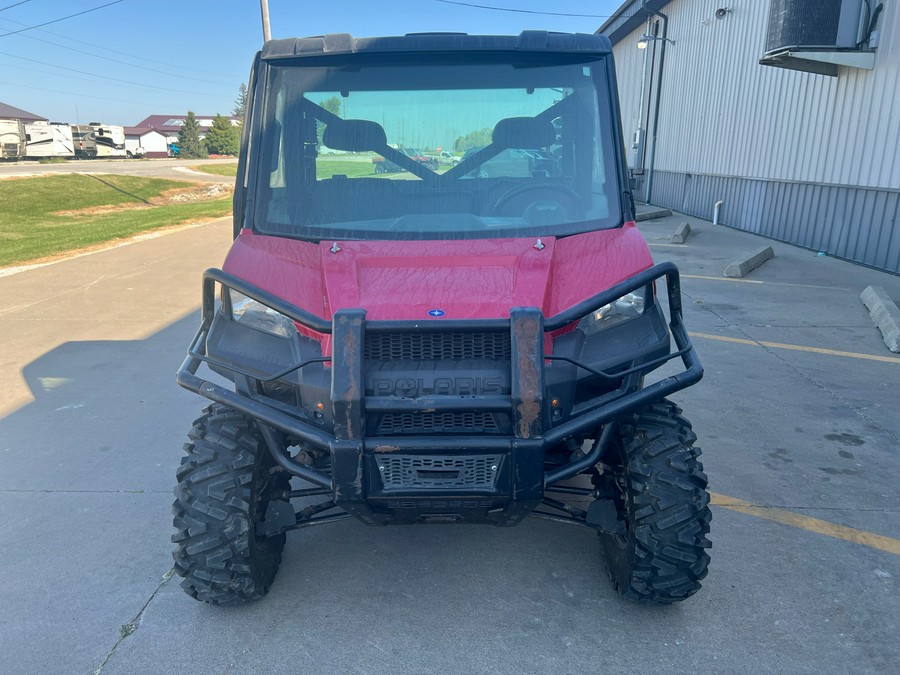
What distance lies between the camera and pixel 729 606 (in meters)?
3.04

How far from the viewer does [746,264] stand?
1073cm

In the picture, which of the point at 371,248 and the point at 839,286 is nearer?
the point at 371,248

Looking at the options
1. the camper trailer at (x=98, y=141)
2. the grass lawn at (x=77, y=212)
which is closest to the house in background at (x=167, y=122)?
the camper trailer at (x=98, y=141)

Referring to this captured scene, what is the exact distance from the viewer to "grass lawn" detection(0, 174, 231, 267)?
46.9 ft

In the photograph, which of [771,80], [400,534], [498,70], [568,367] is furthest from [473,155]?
[771,80]

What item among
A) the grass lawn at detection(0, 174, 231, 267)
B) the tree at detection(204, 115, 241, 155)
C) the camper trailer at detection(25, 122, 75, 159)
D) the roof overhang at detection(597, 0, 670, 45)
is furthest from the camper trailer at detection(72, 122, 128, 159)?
the roof overhang at detection(597, 0, 670, 45)

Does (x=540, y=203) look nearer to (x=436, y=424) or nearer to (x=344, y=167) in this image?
(x=344, y=167)

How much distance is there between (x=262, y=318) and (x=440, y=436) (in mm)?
959

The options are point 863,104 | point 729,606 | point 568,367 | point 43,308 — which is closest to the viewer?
point 568,367

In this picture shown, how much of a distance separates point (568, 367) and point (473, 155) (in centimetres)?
130

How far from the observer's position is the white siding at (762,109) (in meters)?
10.4

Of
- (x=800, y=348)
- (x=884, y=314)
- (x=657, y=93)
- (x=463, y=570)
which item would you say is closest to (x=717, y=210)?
(x=657, y=93)

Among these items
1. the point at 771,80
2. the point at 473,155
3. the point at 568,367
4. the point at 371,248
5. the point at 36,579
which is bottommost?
the point at 36,579

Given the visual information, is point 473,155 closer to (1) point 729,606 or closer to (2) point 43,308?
(1) point 729,606
